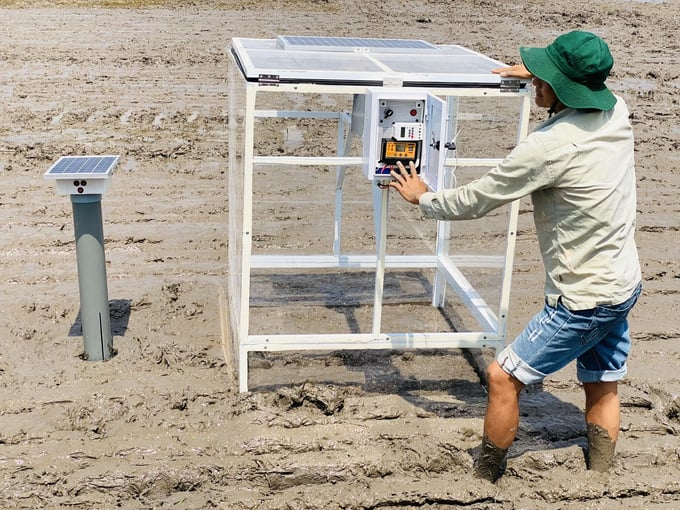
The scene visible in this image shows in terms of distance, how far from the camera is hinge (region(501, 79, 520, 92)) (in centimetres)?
389

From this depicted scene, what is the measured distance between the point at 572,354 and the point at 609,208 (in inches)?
24.4

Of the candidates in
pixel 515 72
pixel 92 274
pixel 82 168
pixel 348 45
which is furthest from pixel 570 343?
pixel 82 168

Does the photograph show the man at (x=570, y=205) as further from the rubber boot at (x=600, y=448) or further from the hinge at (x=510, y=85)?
the hinge at (x=510, y=85)

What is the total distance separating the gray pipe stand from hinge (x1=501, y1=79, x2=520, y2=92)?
2.15 m

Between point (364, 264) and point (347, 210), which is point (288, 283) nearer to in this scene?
point (364, 264)

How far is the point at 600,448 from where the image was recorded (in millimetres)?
3666

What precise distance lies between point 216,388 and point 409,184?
5.00 feet

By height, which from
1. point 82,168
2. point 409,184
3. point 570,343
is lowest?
point 570,343

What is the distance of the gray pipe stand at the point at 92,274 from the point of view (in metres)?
4.34

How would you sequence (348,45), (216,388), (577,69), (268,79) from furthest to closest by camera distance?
1. (348,45)
2. (216,388)
3. (268,79)
4. (577,69)

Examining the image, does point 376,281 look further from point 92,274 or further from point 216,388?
point 92,274

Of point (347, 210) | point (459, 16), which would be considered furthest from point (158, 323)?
point (459, 16)

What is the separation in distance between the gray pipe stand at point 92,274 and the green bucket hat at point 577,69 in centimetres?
240

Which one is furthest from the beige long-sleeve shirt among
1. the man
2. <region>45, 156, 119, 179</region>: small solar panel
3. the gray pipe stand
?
the gray pipe stand
